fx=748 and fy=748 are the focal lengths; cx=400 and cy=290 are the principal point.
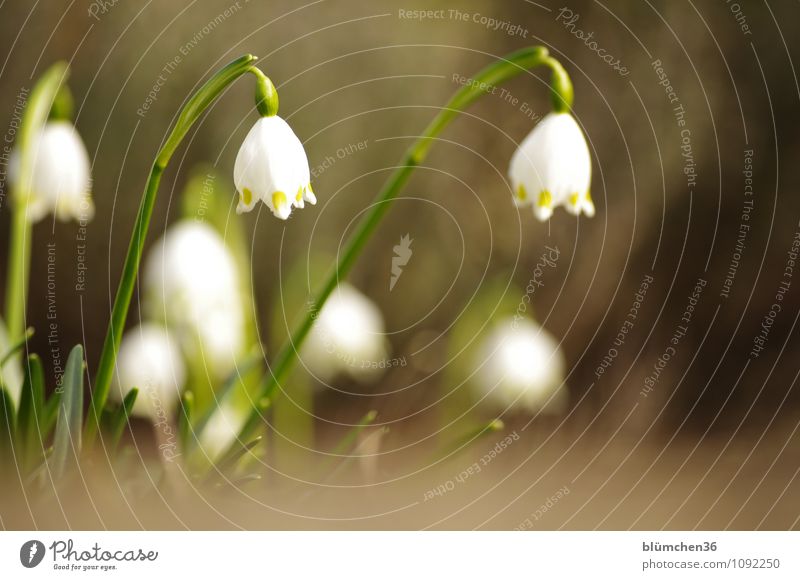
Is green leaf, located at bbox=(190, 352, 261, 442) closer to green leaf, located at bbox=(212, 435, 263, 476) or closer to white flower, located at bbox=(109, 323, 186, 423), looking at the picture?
green leaf, located at bbox=(212, 435, 263, 476)

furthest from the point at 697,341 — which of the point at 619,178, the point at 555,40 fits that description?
the point at 555,40

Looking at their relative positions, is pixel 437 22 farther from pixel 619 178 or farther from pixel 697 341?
pixel 697 341

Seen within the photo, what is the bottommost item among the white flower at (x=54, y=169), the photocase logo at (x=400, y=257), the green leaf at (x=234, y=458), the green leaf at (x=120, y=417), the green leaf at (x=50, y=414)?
the green leaf at (x=234, y=458)
